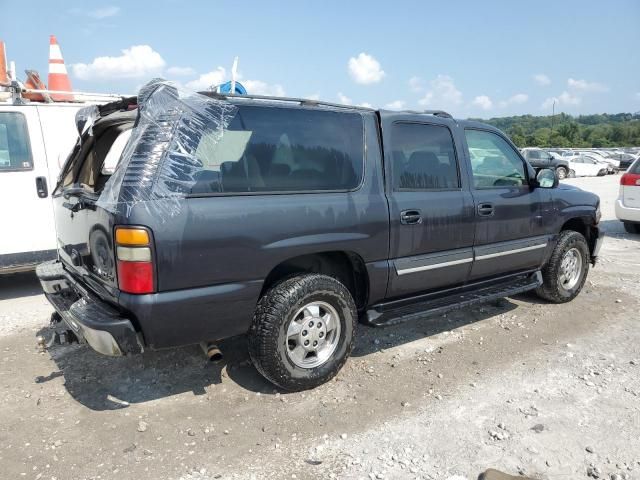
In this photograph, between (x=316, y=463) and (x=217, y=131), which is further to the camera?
(x=217, y=131)

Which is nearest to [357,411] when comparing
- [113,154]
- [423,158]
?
[423,158]

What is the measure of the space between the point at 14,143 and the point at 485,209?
4.84 metres

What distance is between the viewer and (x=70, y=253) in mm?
3520

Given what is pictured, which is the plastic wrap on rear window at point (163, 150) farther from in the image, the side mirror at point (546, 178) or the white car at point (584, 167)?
the white car at point (584, 167)

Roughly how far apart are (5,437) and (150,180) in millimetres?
1720

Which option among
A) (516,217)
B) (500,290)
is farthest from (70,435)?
(516,217)

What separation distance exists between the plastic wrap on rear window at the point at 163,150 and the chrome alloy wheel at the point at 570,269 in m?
3.95

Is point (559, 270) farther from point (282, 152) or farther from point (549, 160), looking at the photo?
point (549, 160)

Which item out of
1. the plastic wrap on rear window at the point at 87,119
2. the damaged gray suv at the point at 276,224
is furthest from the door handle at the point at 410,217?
the plastic wrap on rear window at the point at 87,119

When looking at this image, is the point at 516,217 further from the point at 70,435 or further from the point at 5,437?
the point at 5,437

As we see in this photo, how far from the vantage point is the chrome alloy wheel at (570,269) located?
523 cm

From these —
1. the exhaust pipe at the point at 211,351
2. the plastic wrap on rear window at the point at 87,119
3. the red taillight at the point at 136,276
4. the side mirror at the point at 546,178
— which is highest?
the plastic wrap on rear window at the point at 87,119

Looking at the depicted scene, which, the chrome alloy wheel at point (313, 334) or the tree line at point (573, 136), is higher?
the tree line at point (573, 136)

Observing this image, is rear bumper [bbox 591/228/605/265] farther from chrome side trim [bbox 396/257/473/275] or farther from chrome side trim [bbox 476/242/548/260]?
chrome side trim [bbox 396/257/473/275]
